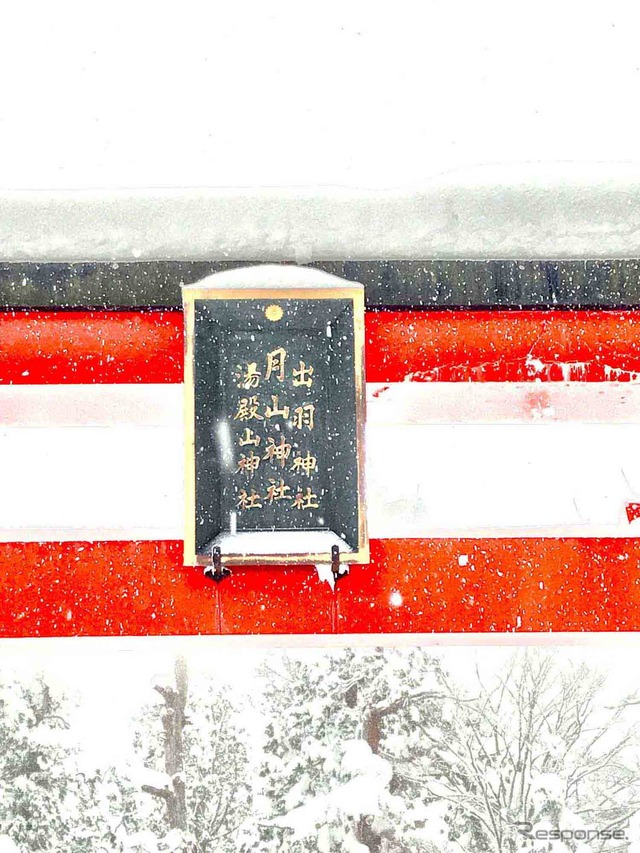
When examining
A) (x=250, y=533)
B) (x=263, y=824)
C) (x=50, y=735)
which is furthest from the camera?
(x=50, y=735)

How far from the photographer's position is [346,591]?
260 cm

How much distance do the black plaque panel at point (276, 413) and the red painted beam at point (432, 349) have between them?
180 mm

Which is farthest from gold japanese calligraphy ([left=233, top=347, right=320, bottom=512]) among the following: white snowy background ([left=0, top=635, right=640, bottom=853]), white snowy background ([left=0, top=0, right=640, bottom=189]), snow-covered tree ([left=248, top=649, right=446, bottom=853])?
snow-covered tree ([left=248, top=649, right=446, bottom=853])

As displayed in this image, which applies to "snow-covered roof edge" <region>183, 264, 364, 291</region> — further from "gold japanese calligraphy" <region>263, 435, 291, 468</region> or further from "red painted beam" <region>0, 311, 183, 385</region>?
"gold japanese calligraphy" <region>263, 435, 291, 468</region>

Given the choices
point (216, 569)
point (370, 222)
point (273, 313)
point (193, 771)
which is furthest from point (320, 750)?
point (370, 222)

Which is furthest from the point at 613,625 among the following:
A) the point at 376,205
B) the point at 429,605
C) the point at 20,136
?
the point at 20,136

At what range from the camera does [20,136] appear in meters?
2.93

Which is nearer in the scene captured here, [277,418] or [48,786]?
[277,418]

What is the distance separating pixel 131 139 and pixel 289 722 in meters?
7.18

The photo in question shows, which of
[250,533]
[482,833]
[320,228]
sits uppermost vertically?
[320,228]

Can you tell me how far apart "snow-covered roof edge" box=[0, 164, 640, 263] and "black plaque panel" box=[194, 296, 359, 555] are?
0.22 metres

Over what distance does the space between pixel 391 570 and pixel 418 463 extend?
398mm

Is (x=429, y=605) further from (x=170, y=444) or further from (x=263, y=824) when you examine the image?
(x=263, y=824)

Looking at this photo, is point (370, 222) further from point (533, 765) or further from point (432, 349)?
point (533, 765)
